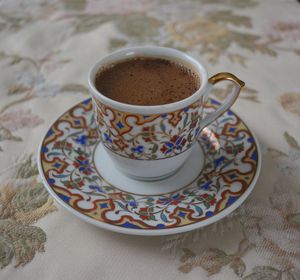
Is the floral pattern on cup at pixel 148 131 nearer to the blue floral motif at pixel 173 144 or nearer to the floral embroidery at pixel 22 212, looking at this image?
the blue floral motif at pixel 173 144

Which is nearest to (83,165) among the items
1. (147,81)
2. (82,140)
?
(82,140)

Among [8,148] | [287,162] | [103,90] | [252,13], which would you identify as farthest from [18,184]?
[252,13]

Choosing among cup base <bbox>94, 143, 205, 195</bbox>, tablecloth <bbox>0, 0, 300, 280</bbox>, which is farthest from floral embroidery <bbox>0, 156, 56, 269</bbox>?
cup base <bbox>94, 143, 205, 195</bbox>

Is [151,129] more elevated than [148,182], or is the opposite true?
[151,129]

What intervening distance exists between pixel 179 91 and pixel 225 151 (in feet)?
0.44

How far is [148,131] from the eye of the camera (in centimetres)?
54

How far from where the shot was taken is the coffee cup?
530 mm

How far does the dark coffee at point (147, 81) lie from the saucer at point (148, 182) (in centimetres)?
11

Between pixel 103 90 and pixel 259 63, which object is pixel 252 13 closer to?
pixel 259 63

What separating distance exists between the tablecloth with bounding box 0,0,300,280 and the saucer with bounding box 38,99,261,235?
0.03 m

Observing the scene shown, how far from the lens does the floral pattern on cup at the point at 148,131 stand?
54 cm

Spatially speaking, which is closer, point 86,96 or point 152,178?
point 152,178

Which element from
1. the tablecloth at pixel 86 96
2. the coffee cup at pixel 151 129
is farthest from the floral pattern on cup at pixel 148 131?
the tablecloth at pixel 86 96

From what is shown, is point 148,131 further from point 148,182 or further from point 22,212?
point 22,212
